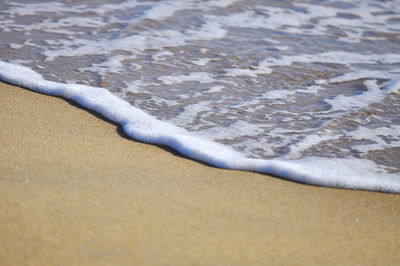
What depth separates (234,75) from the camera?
342 cm

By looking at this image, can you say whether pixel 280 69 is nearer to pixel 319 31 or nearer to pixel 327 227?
pixel 319 31

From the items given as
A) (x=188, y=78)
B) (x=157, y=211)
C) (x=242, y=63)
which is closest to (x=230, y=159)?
(x=157, y=211)

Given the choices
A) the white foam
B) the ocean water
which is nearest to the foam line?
the ocean water

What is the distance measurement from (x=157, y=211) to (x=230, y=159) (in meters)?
0.57

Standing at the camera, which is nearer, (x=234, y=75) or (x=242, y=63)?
(x=234, y=75)

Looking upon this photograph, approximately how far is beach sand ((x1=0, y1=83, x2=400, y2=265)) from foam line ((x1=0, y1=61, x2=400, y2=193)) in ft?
0.17

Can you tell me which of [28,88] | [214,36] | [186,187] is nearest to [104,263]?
[186,187]

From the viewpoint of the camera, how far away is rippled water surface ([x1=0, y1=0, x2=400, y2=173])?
268cm

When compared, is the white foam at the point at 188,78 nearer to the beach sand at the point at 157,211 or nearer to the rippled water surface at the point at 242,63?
the rippled water surface at the point at 242,63

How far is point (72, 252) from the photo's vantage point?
1534 millimetres

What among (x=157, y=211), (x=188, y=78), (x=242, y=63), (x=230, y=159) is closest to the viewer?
(x=157, y=211)

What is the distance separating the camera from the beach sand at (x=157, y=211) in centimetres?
159

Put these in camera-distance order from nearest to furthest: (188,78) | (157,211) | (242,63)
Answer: (157,211) → (188,78) → (242,63)

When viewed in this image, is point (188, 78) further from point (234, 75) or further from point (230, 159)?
point (230, 159)
